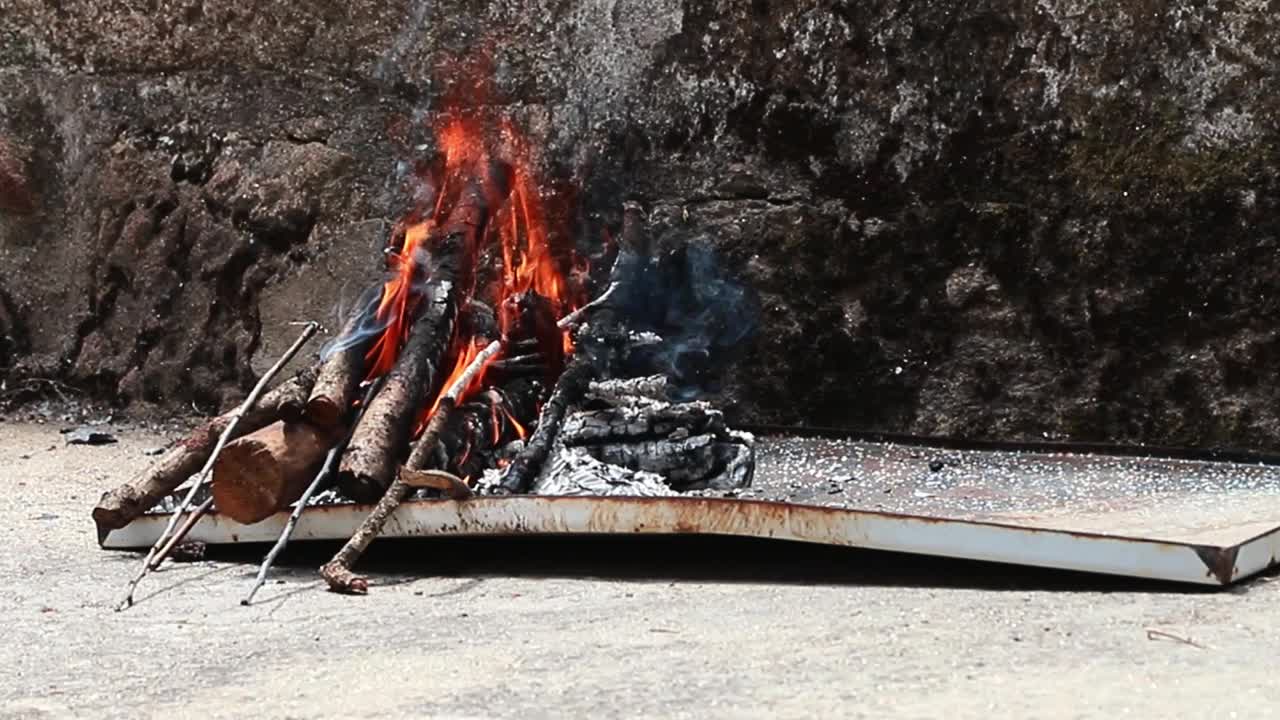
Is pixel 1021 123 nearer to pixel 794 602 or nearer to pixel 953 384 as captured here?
pixel 953 384

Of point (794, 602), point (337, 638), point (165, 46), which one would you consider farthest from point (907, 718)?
point (165, 46)

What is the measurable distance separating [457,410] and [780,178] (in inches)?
64.3

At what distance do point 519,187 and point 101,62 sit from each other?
6.33ft

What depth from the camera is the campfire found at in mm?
4273

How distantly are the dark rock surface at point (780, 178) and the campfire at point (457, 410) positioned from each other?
57cm

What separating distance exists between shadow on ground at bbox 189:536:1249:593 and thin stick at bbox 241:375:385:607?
4.5 inches

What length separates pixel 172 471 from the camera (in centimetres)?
459

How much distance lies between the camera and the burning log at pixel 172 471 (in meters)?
4.57

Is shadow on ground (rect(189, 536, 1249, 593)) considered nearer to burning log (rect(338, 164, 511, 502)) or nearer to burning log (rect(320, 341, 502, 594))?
burning log (rect(320, 341, 502, 594))

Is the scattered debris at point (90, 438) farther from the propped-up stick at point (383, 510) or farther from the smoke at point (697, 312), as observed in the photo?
the propped-up stick at point (383, 510)

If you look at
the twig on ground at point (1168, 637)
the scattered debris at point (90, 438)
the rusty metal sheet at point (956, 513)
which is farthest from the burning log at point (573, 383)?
the scattered debris at point (90, 438)

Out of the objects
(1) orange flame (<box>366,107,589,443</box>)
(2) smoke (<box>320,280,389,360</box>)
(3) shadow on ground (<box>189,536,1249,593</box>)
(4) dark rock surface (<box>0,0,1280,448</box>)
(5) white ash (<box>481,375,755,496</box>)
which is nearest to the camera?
(3) shadow on ground (<box>189,536,1249,593</box>)

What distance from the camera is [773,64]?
5.81 m

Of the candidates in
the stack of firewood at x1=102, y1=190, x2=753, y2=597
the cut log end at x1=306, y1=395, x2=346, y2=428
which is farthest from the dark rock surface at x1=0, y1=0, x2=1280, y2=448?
the cut log end at x1=306, y1=395, x2=346, y2=428
